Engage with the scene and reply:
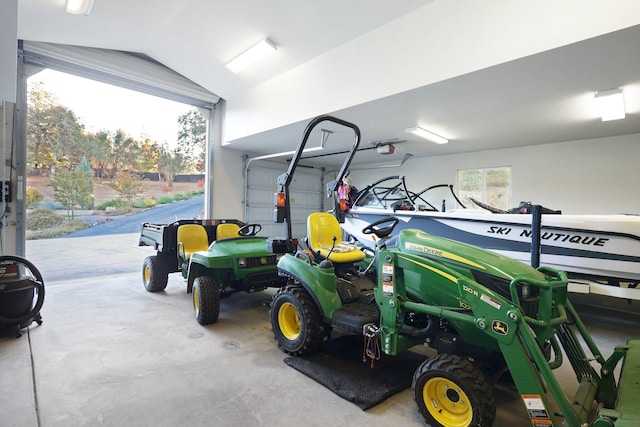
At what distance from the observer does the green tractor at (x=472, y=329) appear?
58.8 inches

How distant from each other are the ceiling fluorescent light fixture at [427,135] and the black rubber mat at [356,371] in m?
3.82

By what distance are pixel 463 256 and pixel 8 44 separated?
3696 mm

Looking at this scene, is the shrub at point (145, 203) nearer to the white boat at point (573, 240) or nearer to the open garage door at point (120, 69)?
the open garage door at point (120, 69)

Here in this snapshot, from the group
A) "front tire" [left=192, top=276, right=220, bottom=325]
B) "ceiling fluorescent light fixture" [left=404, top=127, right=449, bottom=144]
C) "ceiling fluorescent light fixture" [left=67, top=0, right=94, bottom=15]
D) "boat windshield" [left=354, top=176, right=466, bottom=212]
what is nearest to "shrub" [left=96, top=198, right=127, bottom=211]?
"ceiling fluorescent light fixture" [left=67, top=0, right=94, bottom=15]

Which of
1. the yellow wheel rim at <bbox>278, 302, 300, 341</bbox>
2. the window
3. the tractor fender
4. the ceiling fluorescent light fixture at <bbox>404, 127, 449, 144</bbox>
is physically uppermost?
the ceiling fluorescent light fixture at <bbox>404, 127, 449, 144</bbox>

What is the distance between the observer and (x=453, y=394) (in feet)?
5.73

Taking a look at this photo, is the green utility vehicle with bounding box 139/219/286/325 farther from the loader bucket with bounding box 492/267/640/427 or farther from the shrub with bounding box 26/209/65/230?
the loader bucket with bounding box 492/267/640/427

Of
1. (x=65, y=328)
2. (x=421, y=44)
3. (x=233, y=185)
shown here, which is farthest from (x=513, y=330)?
(x=233, y=185)

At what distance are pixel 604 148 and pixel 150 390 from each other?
7.48 m

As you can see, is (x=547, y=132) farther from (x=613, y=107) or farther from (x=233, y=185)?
(x=233, y=185)

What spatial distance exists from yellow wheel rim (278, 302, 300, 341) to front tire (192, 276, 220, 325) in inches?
36.6

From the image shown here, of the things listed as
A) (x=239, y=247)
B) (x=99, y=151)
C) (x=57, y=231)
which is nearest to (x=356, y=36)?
(x=239, y=247)

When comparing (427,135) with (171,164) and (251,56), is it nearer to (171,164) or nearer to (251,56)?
(251,56)

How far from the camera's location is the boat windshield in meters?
5.22
